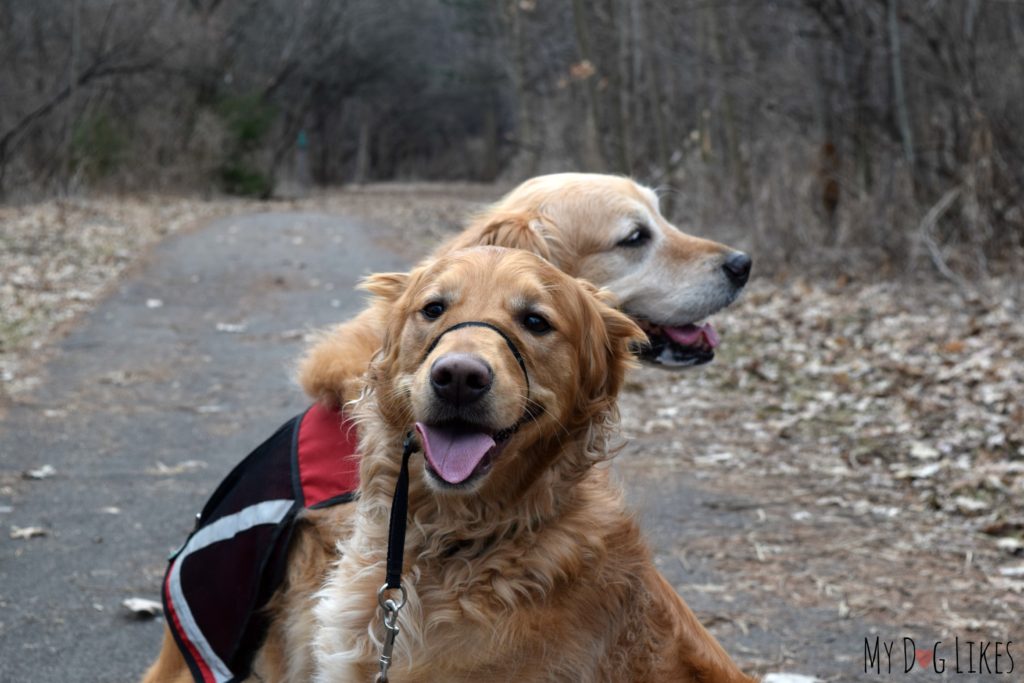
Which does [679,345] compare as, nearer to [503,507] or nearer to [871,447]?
[503,507]

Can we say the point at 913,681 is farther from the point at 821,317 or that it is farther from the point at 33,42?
the point at 33,42

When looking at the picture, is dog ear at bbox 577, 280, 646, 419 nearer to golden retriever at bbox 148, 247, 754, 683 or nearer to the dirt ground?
golden retriever at bbox 148, 247, 754, 683

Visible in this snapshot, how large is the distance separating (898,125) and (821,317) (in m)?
3.38

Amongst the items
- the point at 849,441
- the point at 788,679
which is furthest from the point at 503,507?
the point at 849,441

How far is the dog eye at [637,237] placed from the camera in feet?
13.9

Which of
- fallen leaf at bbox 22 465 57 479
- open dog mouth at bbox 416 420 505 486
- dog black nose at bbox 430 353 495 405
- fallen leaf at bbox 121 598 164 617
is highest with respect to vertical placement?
dog black nose at bbox 430 353 495 405

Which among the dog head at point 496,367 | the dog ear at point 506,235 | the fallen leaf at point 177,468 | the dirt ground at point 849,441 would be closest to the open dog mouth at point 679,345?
the dog ear at point 506,235

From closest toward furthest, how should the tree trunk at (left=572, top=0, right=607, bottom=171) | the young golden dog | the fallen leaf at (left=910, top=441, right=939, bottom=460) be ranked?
the young golden dog → the fallen leaf at (left=910, top=441, right=939, bottom=460) → the tree trunk at (left=572, top=0, right=607, bottom=171)

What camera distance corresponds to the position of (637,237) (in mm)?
4277

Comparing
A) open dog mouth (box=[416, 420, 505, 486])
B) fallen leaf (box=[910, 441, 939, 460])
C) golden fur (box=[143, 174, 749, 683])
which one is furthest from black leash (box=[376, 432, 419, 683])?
fallen leaf (box=[910, 441, 939, 460])

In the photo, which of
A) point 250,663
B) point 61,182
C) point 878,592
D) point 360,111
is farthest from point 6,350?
point 360,111

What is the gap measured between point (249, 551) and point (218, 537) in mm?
136

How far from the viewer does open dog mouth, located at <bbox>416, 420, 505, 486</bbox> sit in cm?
257

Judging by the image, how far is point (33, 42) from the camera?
22.1 metres
